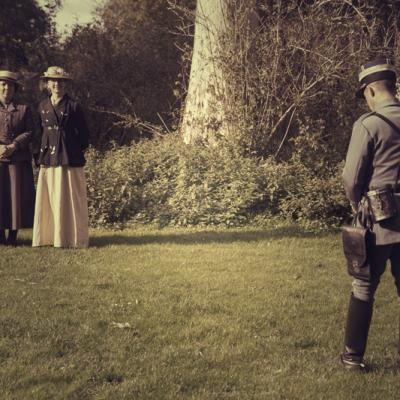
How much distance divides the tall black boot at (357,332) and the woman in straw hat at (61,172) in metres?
4.95

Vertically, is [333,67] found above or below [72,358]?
above

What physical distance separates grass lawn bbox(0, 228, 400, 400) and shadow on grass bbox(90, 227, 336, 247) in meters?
0.30

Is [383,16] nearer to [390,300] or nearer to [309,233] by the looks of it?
[309,233]

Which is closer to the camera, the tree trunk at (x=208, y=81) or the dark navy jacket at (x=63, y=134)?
the dark navy jacket at (x=63, y=134)

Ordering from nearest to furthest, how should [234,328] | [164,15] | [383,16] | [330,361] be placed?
1. [330,361]
2. [234,328]
3. [383,16]
4. [164,15]

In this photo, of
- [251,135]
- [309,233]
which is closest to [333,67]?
[251,135]

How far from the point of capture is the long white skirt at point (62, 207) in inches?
348

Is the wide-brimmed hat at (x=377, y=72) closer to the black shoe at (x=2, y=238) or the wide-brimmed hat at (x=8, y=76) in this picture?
the wide-brimmed hat at (x=8, y=76)

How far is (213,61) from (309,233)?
14.9 feet

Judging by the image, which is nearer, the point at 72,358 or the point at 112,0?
the point at 72,358

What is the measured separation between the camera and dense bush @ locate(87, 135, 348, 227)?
10625 mm

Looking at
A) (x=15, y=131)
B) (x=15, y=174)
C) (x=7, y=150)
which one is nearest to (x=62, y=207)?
(x=15, y=174)

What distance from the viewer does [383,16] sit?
1719 centimetres

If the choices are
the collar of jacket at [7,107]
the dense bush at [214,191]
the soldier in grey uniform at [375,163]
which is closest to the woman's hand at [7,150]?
the collar of jacket at [7,107]
